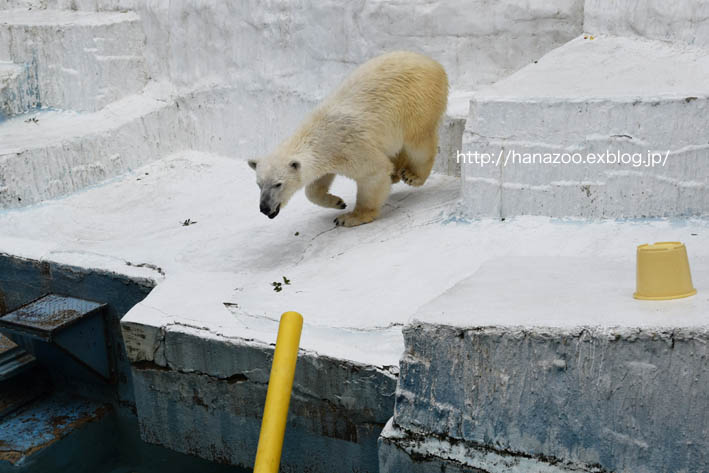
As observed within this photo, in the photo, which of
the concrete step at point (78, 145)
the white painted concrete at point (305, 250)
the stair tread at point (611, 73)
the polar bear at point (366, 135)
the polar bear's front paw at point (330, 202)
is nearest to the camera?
the white painted concrete at point (305, 250)

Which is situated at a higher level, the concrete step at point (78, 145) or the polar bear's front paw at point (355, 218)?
the concrete step at point (78, 145)

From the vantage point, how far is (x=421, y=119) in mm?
5191

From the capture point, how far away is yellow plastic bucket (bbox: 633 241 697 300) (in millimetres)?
2234

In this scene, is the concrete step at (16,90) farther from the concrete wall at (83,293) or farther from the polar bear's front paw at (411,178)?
the polar bear's front paw at (411,178)

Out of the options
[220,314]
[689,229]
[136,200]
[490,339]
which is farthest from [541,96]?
[136,200]

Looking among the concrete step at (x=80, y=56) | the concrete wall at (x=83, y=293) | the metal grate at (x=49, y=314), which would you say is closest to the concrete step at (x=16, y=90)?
the concrete step at (x=80, y=56)

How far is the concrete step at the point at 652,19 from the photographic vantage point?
4938mm

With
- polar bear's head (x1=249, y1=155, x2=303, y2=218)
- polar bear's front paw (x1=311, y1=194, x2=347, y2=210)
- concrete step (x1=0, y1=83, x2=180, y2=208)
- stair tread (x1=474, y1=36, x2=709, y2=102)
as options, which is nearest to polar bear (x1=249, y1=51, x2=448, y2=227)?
polar bear's head (x1=249, y1=155, x2=303, y2=218)

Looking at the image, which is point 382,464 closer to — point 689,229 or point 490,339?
point 490,339

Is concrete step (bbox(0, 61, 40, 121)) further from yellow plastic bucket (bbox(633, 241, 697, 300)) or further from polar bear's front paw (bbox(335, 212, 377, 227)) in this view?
yellow plastic bucket (bbox(633, 241, 697, 300))

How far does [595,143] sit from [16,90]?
229 inches

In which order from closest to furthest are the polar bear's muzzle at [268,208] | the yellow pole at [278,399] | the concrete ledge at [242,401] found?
the yellow pole at [278,399]
the concrete ledge at [242,401]
the polar bear's muzzle at [268,208]

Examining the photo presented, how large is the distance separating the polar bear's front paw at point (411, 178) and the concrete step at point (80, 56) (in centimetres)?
363

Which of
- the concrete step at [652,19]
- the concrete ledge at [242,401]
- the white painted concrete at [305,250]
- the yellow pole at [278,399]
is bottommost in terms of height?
the concrete ledge at [242,401]
